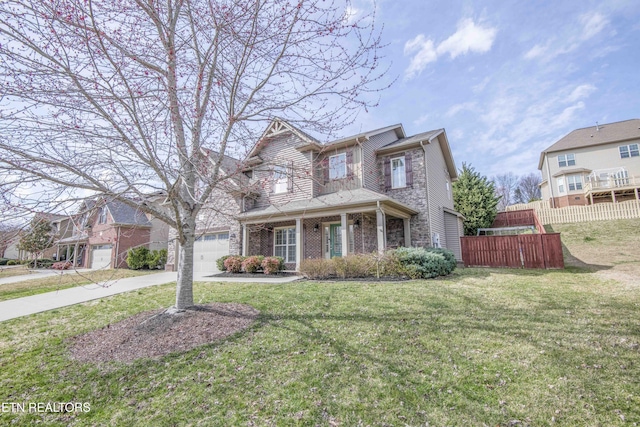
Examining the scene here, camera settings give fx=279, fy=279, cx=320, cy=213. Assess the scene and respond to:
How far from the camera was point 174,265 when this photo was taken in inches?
639

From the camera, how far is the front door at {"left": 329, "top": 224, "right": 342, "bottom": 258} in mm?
13594

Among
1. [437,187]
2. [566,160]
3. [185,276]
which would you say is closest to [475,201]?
[437,187]

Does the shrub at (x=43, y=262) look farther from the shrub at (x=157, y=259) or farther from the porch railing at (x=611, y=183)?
the porch railing at (x=611, y=183)

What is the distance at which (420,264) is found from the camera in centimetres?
948

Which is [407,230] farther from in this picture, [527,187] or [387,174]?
[527,187]

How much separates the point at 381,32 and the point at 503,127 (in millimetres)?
14694

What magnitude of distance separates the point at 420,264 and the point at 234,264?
27.4 feet

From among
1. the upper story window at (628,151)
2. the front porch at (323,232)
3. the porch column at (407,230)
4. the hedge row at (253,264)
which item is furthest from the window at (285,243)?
the upper story window at (628,151)

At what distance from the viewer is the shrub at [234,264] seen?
1313 cm

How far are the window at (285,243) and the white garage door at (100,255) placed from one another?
15.1 metres

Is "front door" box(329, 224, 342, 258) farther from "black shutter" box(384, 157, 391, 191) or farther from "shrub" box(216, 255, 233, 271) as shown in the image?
"shrub" box(216, 255, 233, 271)

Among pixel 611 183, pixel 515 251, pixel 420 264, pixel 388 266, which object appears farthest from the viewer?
pixel 611 183

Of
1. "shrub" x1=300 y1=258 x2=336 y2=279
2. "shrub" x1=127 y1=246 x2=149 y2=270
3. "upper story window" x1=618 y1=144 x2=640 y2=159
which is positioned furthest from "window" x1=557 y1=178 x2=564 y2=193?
"shrub" x1=127 y1=246 x2=149 y2=270

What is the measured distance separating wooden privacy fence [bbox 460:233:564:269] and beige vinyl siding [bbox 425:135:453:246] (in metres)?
1.46
